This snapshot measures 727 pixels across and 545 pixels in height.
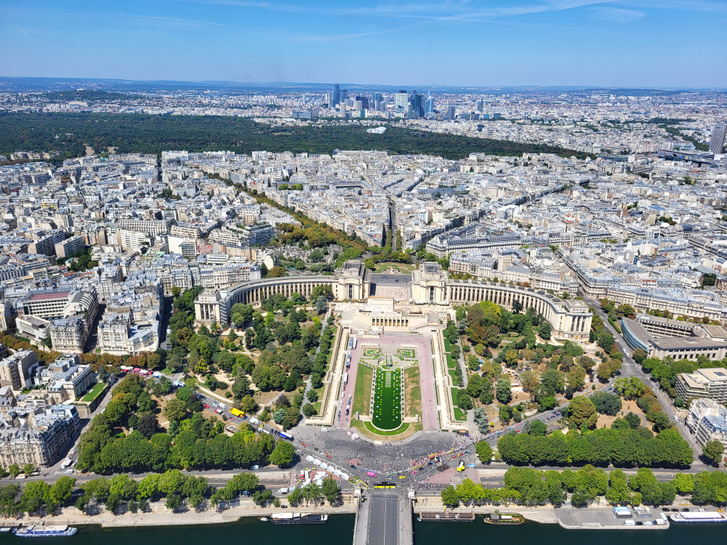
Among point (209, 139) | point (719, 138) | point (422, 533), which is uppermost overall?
point (719, 138)

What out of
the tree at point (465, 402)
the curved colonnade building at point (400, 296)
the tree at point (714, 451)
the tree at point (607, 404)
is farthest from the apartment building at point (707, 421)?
the tree at point (465, 402)

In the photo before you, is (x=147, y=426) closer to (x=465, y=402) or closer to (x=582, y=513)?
(x=465, y=402)

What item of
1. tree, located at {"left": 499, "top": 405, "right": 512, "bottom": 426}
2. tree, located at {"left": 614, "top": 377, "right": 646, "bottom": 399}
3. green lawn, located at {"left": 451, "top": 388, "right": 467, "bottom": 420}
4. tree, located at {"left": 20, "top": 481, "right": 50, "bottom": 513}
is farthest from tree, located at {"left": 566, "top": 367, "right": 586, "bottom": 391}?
tree, located at {"left": 20, "top": 481, "right": 50, "bottom": 513}

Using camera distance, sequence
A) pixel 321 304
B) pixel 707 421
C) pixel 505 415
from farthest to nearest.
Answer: pixel 321 304, pixel 505 415, pixel 707 421

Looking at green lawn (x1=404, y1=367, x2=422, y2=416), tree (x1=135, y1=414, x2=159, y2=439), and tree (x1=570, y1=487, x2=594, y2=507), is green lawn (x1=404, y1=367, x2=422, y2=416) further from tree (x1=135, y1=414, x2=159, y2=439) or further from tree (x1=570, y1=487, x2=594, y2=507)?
tree (x1=135, y1=414, x2=159, y2=439)

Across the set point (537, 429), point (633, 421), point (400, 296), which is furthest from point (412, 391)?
point (400, 296)

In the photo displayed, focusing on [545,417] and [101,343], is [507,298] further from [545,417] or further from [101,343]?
[101,343]

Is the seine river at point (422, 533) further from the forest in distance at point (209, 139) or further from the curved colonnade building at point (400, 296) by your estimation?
the forest in distance at point (209, 139)
